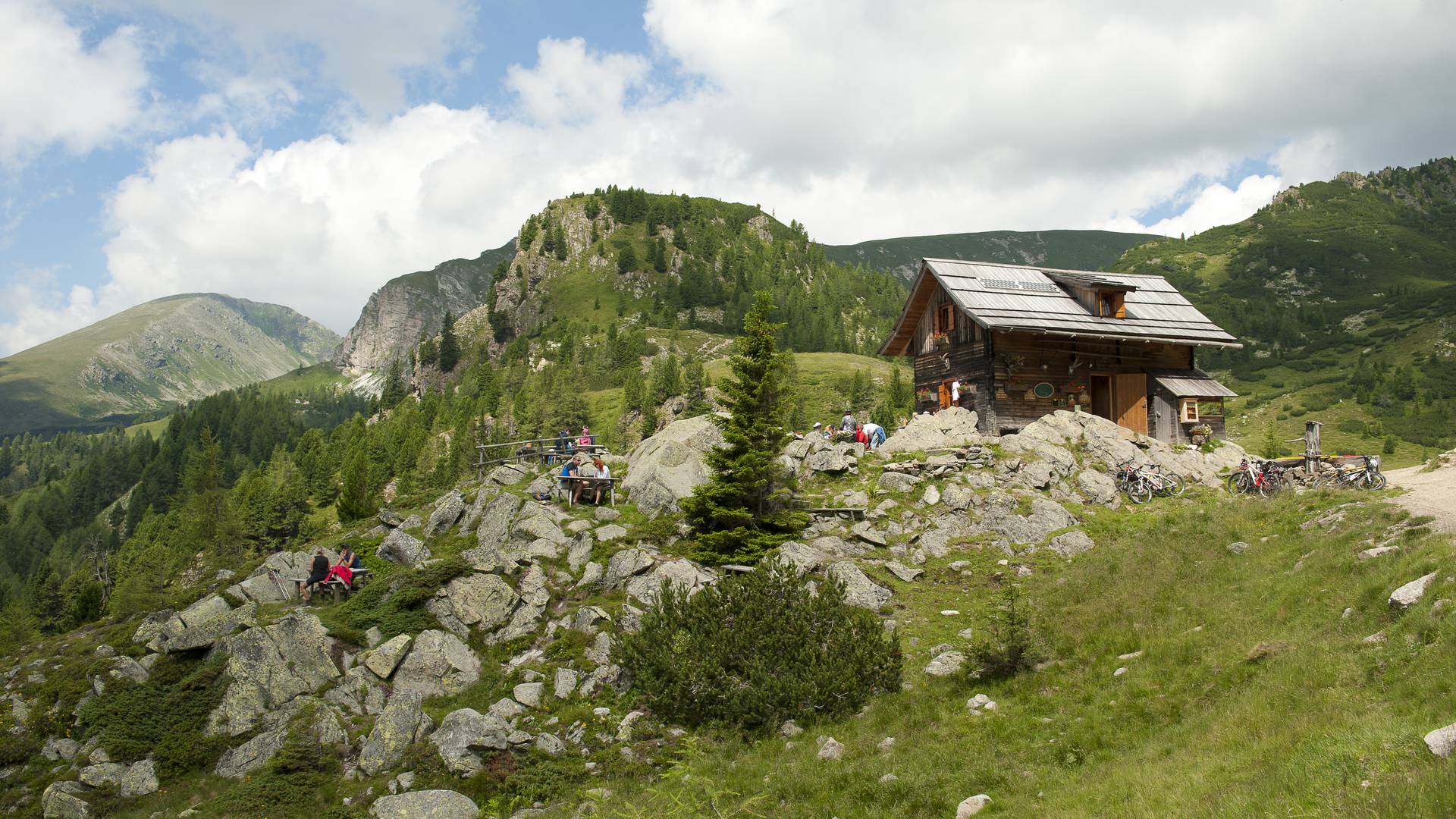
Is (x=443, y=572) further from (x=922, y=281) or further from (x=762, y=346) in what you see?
(x=922, y=281)

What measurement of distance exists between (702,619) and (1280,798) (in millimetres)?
12715

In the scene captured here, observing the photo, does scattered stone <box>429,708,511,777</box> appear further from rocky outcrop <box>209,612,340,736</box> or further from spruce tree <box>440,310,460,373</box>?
spruce tree <box>440,310,460,373</box>

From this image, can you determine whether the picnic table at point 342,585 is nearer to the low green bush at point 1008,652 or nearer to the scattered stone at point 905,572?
the scattered stone at point 905,572

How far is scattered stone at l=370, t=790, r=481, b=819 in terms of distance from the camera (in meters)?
16.2

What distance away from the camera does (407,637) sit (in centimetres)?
2281

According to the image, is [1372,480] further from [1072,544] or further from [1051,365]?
[1051,365]

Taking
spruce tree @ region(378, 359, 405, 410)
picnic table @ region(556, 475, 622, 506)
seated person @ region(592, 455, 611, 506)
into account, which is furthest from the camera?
spruce tree @ region(378, 359, 405, 410)

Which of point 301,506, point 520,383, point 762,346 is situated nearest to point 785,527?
point 762,346

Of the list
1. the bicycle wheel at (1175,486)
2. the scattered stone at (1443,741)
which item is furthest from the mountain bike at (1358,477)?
the scattered stone at (1443,741)

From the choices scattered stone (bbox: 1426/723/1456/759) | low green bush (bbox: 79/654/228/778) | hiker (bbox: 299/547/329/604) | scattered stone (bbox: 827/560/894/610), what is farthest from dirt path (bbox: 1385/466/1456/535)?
hiker (bbox: 299/547/329/604)

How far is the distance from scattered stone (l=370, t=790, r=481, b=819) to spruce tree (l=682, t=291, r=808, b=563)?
35.1ft

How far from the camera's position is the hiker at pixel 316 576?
26391 millimetres

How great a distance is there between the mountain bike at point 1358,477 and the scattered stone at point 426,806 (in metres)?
27.3

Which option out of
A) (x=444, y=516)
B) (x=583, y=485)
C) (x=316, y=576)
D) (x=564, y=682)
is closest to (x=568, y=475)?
(x=583, y=485)
